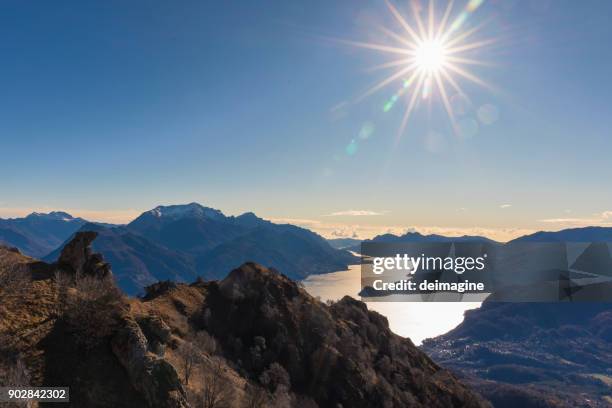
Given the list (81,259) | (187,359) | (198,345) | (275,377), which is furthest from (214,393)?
(275,377)

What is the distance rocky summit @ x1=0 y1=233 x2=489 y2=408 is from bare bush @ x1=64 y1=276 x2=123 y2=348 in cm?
9

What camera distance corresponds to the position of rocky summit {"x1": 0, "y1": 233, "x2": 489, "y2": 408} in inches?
1202

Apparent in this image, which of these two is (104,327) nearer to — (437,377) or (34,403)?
(34,403)

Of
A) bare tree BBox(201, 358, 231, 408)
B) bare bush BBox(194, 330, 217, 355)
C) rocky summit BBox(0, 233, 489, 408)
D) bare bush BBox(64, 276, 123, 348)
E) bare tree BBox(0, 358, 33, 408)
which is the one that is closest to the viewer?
bare tree BBox(0, 358, 33, 408)

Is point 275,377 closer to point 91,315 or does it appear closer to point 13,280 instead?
point 91,315

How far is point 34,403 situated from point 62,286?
16.8 meters

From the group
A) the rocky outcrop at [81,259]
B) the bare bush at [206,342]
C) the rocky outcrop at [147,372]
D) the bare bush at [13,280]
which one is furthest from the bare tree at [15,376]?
the bare bush at [206,342]

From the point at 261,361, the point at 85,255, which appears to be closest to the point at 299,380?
the point at 261,361

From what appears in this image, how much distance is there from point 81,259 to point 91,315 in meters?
23.0

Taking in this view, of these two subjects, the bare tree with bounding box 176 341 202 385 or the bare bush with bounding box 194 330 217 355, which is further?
the bare bush with bounding box 194 330 217 355

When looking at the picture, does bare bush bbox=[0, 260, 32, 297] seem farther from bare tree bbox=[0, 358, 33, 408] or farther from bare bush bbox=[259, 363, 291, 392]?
bare bush bbox=[259, 363, 291, 392]

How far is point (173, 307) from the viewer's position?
83.5 metres

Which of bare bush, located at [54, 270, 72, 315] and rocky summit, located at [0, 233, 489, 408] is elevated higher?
bare bush, located at [54, 270, 72, 315]

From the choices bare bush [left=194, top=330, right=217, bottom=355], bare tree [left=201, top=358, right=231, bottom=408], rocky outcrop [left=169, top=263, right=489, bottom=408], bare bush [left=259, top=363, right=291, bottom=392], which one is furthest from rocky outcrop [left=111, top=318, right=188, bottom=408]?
rocky outcrop [left=169, top=263, right=489, bottom=408]
